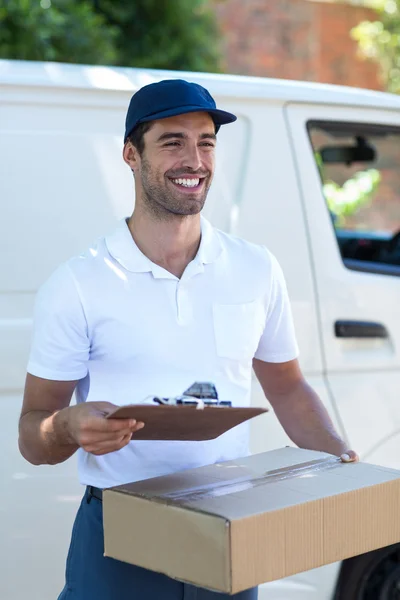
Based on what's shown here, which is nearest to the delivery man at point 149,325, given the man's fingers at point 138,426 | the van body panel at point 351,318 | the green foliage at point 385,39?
the man's fingers at point 138,426

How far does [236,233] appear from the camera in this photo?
121 inches

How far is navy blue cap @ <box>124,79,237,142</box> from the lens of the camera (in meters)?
2.09

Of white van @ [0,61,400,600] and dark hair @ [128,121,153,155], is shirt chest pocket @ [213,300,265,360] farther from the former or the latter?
white van @ [0,61,400,600]

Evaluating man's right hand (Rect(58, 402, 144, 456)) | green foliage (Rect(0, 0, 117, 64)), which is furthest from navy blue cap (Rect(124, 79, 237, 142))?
green foliage (Rect(0, 0, 117, 64))

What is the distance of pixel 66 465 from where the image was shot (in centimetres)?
277

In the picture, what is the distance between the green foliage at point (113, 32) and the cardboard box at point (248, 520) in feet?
14.6

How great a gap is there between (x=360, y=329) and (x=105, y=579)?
55.5 inches

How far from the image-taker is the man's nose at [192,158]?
6.98 ft

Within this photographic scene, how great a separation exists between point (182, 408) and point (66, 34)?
512 cm

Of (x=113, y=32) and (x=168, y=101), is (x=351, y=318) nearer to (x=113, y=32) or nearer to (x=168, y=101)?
(x=168, y=101)

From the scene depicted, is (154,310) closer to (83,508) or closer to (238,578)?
(83,508)

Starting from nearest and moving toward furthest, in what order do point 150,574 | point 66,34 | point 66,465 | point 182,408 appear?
point 182,408
point 150,574
point 66,465
point 66,34

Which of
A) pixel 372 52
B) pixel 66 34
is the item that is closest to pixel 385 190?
pixel 372 52

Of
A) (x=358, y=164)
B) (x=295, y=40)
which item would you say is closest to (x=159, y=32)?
(x=358, y=164)
